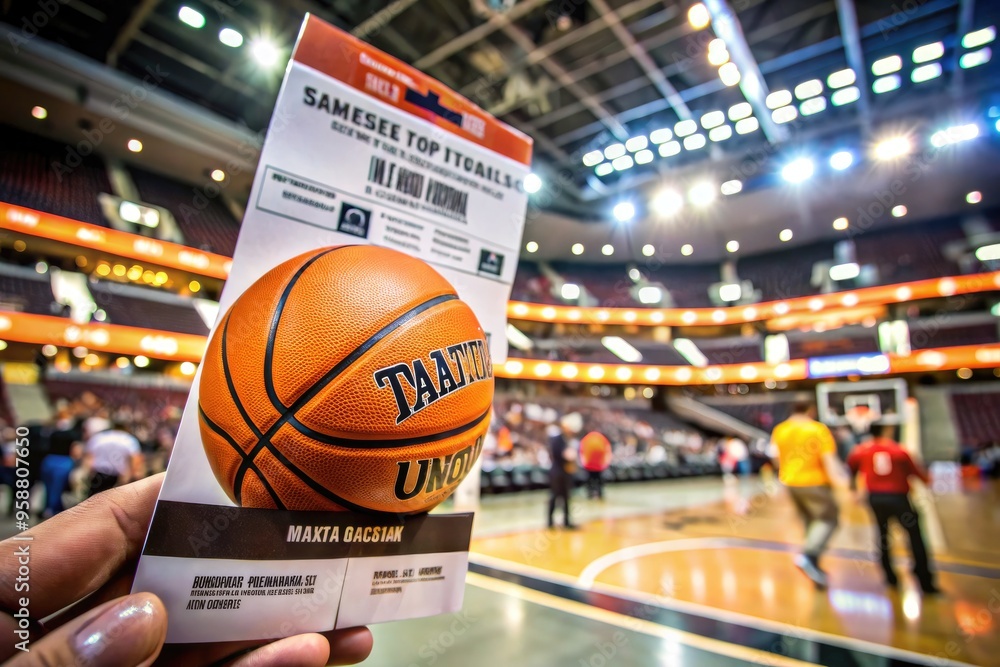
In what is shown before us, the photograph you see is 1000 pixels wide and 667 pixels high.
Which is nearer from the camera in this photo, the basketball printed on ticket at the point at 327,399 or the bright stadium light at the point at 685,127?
the basketball printed on ticket at the point at 327,399

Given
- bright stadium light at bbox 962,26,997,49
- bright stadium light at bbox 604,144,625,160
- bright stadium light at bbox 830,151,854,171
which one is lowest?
bright stadium light at bbox 830,151,854,171

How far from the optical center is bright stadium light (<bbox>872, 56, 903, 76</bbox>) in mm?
10156

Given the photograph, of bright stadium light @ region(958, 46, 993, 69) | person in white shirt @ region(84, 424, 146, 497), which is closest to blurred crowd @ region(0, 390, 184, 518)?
person in white shirt @ region(84, 424, 146, 497)

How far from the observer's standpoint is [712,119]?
12242 millimetres

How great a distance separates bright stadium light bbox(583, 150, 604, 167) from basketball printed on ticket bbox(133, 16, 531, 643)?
14458 millimetres

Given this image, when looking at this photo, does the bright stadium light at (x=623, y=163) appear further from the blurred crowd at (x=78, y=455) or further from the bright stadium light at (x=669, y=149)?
the blurred crowd at (x=78, y=455)

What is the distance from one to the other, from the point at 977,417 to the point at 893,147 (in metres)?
11.4

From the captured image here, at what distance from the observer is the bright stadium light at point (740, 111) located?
38.3 ft

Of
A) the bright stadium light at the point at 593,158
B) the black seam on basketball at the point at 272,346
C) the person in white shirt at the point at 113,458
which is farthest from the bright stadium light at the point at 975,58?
the person in white shirt at the point at 113,458

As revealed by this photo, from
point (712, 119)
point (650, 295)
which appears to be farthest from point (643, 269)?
point (712, 119)

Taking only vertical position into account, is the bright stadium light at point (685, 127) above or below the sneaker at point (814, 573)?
above

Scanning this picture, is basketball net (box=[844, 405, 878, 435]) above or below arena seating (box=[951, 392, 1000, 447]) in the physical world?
below

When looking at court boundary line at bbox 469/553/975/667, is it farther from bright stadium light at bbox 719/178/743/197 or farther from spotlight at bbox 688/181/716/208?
bright stadium light at bbox 719/178/743/197

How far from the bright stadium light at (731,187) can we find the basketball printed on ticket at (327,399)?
16107mm
